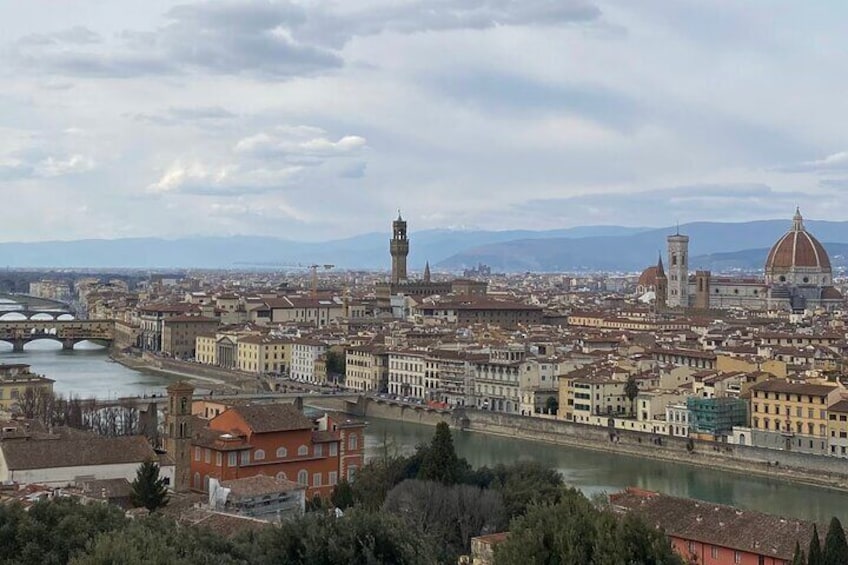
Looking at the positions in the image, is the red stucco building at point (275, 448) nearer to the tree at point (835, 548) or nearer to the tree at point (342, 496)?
the tree at point (342, 496)

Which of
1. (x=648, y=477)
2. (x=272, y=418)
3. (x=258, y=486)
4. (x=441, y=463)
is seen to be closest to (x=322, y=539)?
(x=258, y=486)

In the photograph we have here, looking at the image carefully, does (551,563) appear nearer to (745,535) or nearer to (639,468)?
(745,535)

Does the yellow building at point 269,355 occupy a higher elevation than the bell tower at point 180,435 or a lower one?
lower

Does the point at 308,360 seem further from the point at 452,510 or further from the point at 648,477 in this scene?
the point at 452,510

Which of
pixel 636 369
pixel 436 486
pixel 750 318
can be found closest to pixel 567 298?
pixel 750 318

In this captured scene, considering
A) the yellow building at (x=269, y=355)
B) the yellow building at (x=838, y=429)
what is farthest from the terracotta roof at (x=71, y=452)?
the yellow building at (x=269, y=355)

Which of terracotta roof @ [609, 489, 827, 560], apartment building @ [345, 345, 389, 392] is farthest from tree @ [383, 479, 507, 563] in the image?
apartment building @ [345, 345, 389, 392]
